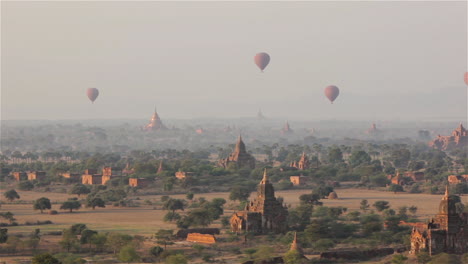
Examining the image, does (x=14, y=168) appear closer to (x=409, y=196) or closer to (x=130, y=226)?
(x=409, y=196)

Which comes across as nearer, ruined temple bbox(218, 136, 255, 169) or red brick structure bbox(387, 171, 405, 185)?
red brick structure bbox(387, 171, 405, 185)

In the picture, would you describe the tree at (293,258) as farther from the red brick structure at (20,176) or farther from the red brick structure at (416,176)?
the red brick structure at (20,176)

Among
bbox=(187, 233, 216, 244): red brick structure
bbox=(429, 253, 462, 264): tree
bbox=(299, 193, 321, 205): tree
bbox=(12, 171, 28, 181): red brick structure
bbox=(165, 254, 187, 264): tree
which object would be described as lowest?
bbox=(165, 254, 187, 264): tree

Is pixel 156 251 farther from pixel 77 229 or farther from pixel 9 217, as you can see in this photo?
pixel 9 217

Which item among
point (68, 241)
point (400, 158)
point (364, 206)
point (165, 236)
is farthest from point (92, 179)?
point (400, 158)

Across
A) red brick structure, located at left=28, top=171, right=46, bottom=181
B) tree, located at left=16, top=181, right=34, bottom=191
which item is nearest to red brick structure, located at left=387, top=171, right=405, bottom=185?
tree, located at left=16, top=181, right=34, bottom=191

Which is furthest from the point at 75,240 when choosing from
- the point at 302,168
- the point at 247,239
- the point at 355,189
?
the point at 302,168

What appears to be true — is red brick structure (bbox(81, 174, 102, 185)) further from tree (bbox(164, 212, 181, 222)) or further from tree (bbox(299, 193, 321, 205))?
tree (bbox(164, 212, 181, 222))
